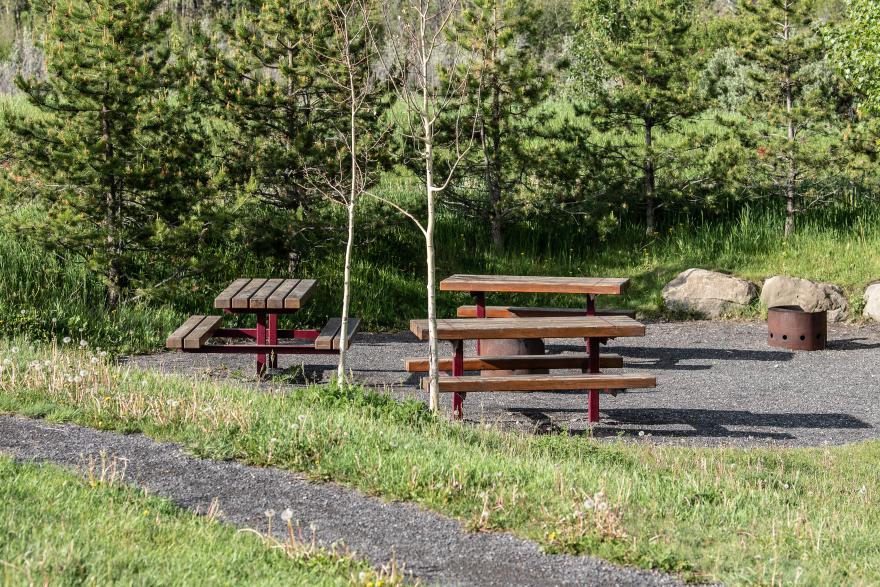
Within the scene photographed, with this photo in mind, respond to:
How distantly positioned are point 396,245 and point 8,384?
687 centimetres

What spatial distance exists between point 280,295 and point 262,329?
442 mm

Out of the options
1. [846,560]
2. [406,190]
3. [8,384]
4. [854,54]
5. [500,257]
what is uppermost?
[854,54]

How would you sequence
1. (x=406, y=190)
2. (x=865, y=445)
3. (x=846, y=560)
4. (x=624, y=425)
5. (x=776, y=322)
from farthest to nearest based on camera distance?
(x=406, y=190) → (x=776, y=322) → (x=624, y=425) → (x=865, y=445) → (x=846, y=560)

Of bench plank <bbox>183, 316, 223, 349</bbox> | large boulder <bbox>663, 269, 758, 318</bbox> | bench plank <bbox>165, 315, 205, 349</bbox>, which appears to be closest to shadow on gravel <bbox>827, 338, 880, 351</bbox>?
large boulder <bbox>663, 269, 758, 318</bbox>

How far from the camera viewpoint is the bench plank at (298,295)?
8820 mm

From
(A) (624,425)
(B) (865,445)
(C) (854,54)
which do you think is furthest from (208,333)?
(C) (854,54)

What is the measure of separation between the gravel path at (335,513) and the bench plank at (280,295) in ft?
8.49

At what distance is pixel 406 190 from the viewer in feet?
50.1

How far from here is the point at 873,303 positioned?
12.5 metres

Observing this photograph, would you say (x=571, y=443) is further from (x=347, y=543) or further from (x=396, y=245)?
(x=396, y=245)

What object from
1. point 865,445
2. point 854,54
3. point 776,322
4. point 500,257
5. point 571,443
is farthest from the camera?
point 500,257

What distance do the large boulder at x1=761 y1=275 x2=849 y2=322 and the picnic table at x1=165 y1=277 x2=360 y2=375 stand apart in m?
5.72

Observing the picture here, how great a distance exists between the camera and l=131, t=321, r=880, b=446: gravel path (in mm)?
7844

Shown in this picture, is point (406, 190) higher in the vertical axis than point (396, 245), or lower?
higher
